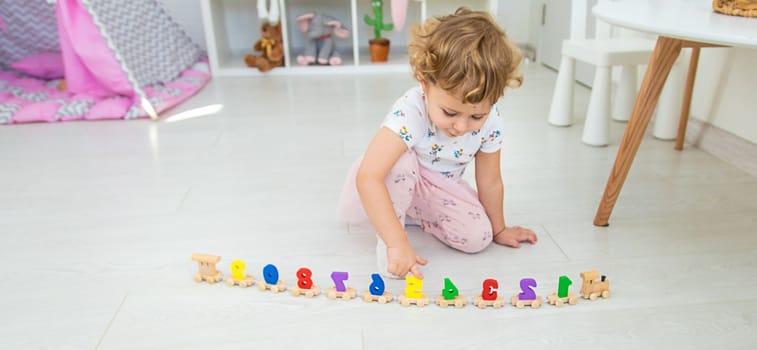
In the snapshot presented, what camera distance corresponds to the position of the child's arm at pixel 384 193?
80 centimetres

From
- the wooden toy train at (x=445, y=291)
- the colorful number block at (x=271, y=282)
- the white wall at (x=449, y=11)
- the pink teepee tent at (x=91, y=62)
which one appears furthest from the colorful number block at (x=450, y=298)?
the white wall at (x=449, y=11)

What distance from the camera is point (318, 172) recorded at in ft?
4.26

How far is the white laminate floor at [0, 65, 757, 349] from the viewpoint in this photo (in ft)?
2.43

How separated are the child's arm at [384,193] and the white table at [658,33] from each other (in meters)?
0.40

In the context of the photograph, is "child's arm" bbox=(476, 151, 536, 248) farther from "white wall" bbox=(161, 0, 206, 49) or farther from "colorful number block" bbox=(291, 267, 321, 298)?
"white wall" bbox=(161, 0, 206, 49)

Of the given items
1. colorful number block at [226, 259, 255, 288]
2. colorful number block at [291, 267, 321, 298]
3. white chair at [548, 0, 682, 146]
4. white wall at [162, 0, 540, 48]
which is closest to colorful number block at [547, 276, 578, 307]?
colorful number block at [291, 267, 321, 298]

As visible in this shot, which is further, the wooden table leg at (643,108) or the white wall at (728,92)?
the white wall at (728,92)

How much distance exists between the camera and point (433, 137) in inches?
33.8

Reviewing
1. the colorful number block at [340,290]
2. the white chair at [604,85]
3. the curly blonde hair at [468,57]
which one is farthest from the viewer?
the white chair at [604,85]

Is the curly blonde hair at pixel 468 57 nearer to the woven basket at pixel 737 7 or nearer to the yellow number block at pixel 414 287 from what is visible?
the yellow number block at pixel 414 287

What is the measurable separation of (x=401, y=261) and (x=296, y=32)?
212cm

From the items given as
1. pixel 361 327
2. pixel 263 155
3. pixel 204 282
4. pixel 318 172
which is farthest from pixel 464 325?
pixel 263 155

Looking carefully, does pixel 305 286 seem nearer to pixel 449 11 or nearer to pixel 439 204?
pixel 439 204

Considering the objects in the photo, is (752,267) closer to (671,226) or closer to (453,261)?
(671,226)
